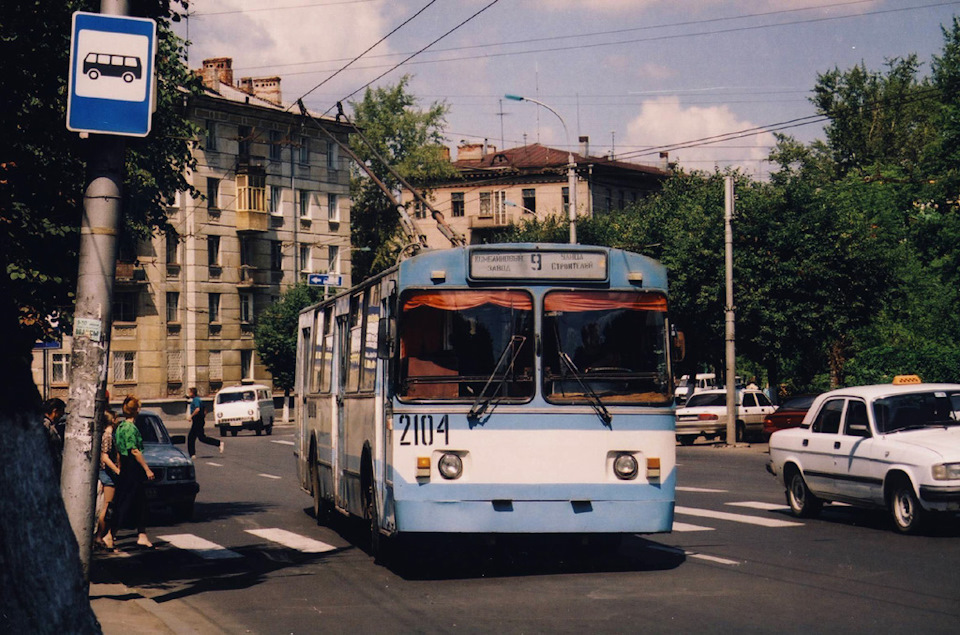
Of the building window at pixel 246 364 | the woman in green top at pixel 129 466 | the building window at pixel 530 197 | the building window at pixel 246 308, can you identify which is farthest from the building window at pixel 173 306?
the woman in green top at pixel 129 466

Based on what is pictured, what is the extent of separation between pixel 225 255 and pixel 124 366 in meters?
8.45

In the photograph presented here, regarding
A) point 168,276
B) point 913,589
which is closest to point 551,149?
point 168,276

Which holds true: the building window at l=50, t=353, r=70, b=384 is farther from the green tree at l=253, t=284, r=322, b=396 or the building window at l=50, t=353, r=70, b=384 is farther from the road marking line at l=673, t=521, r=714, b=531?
the road marking line at l=673, t=521, r=714, b=531

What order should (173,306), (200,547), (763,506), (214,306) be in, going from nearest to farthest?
(200,547), (763,506), (173,306), (214,306)

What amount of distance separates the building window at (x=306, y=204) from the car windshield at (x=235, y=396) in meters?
24.1

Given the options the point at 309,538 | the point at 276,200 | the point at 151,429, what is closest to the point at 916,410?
the point at 309,538

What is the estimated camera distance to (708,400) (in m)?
44.2

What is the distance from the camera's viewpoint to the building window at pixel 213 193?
7338 cm

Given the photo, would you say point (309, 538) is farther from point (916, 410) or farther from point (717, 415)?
point (717, 415)

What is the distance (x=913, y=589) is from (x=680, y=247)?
36.8m

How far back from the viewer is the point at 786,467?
1795 centimetres

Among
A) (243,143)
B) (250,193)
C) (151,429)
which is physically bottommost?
(151,429)

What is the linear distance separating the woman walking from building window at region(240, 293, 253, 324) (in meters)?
60.2

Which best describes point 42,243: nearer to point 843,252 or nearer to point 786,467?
point 786,467
